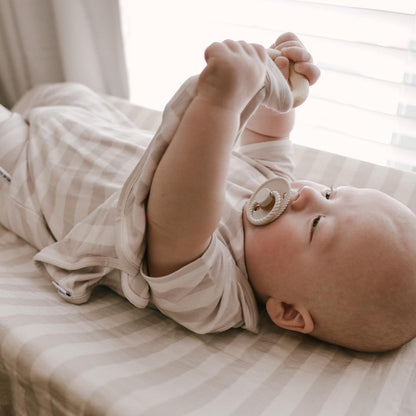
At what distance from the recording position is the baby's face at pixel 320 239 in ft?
2.35

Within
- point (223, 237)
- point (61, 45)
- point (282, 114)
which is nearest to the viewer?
point (223, 237)

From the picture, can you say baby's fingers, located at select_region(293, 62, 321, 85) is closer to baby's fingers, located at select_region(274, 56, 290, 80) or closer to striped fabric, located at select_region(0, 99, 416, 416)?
baby's fingers, located at select_region(274, 56, 290, 80)

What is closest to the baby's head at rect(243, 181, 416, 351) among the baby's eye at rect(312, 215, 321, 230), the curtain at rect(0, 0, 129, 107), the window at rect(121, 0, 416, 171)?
the baby's eye at rect(312, 215, 321, 230)

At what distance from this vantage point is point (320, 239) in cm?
75

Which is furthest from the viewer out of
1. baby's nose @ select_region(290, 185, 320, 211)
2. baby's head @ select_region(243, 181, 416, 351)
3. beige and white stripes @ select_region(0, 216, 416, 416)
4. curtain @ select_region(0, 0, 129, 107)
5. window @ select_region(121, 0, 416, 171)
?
curtain @ select_region(0, 0, 129, 107)

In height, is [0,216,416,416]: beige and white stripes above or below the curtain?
below

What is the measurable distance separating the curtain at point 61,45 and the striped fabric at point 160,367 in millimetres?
986

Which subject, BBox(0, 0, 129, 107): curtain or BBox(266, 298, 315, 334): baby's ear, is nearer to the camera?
BBox(266, 298, 315, 334): baby's ear

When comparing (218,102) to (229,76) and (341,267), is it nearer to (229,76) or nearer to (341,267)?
(229,76)

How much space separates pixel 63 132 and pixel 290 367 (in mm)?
768

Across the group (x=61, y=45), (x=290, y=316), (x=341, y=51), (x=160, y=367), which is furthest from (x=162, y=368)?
(x=61, y=45)

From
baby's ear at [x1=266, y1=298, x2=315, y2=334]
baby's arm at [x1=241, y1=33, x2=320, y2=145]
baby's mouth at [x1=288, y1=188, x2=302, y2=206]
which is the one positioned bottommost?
baby's ear at [x1=266, y1=298, x2=315, y2=334]

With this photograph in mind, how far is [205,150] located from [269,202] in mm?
241

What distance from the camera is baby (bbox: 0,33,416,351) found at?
0.65 m
